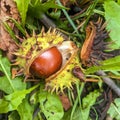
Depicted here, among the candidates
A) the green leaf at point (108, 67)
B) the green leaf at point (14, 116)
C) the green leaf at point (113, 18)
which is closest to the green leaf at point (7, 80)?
the green leaf at point (14, 116)

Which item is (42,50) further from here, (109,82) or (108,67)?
(109,82)

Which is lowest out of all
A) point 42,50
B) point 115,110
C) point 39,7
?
point 115,110

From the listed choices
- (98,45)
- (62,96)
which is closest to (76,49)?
(98,45)

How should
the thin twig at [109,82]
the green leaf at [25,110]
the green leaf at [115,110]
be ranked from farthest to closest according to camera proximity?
the green leaf at [115,110] < the thin twig at [109,82] < the green leaf at [25,110]

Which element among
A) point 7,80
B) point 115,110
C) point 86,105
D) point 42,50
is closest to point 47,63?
point 42,50

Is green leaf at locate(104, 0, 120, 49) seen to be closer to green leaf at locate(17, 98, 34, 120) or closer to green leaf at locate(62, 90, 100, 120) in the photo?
green leaf at locate(62, 90, 100, 120)

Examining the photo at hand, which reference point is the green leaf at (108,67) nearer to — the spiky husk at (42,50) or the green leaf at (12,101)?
the spiky husk at (42,50)
